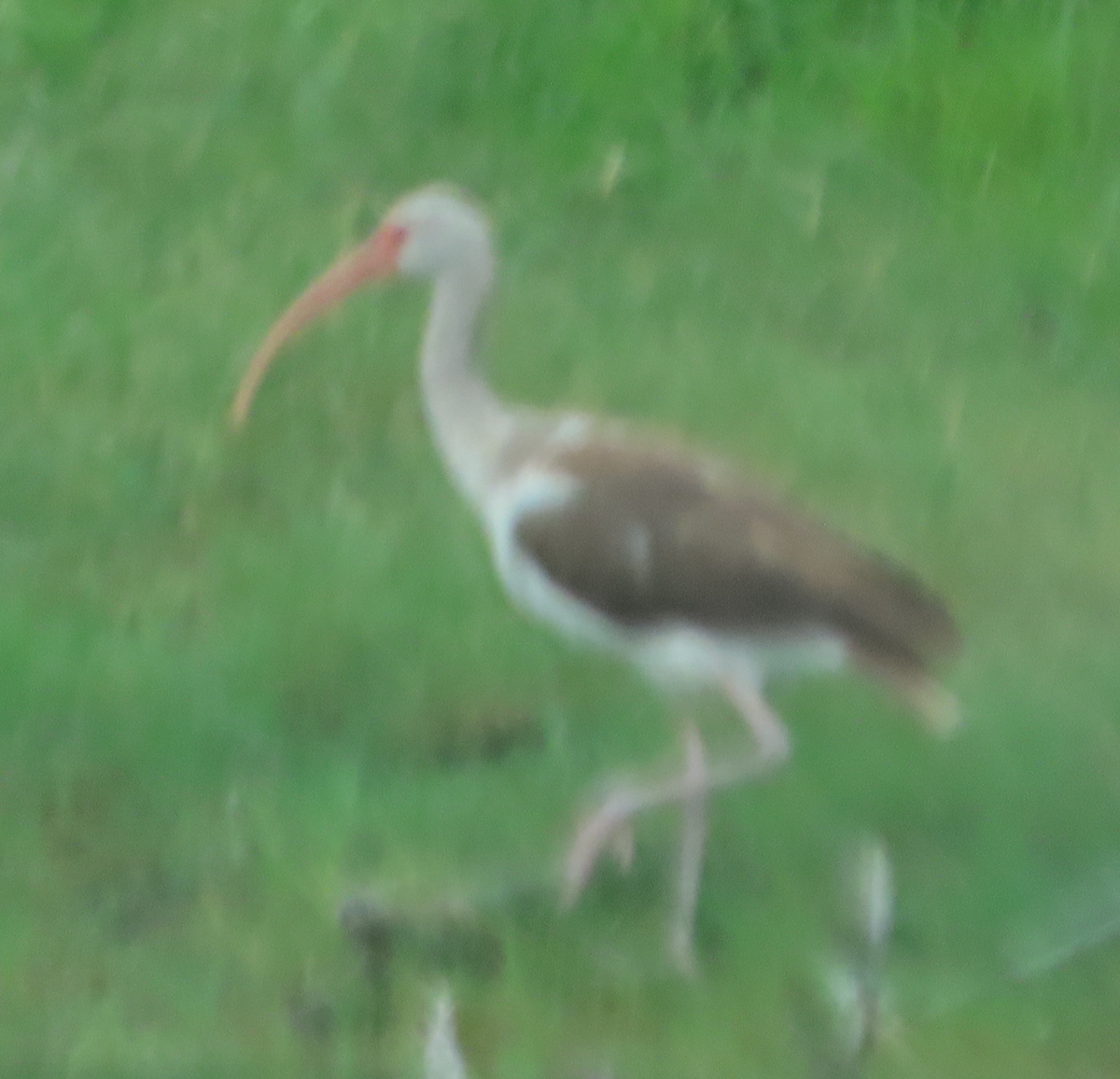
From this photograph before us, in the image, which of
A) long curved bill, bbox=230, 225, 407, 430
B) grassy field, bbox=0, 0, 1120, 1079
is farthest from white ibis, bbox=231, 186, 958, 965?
long curved bill, bbox=230, 225, 407, 430

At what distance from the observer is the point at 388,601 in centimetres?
500

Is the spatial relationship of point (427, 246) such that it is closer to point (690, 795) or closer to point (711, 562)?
point (711, 562)

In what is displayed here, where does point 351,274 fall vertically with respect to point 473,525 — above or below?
above

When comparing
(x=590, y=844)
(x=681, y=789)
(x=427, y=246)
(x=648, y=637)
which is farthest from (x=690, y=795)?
(x=427, y=246)

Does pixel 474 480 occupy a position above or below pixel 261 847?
above

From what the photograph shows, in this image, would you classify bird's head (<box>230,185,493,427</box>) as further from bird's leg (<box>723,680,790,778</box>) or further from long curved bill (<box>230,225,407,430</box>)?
bird's leg (<box>723,680,790,778</box>)

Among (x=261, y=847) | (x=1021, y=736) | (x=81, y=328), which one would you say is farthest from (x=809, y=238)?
(x=261, y=847)

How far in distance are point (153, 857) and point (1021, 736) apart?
1.64 m

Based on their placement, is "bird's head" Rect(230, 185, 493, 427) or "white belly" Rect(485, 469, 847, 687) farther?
"bird's head" Rect(230, 185, 493, 427)

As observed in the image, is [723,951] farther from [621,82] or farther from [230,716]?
[621,82]

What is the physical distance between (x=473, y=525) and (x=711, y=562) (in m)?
1.38

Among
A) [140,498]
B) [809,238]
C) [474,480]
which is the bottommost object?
[809,238]

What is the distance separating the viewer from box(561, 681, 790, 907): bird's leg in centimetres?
407

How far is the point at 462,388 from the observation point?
4434mm
